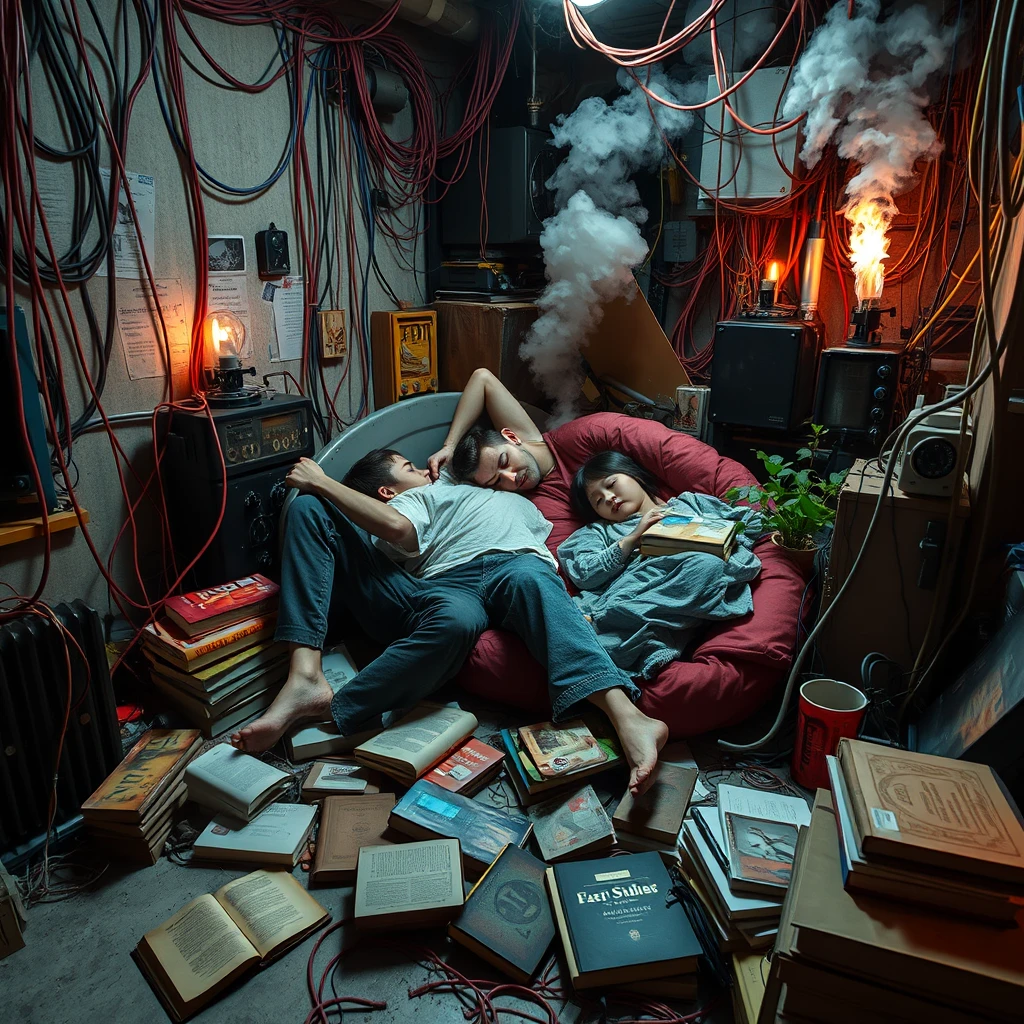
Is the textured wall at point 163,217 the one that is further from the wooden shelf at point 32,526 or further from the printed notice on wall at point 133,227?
the wooden shelf at point 32,526

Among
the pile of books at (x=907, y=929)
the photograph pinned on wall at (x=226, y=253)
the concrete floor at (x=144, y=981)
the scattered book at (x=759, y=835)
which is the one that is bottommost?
the concrete floor at (x=144, y=981)

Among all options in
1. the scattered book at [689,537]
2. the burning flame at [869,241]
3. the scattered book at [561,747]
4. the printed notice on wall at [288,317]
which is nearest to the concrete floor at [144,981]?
the scattered book at [561,747]

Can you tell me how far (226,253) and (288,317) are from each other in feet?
1.07

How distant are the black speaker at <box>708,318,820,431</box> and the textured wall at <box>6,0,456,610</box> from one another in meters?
1.72

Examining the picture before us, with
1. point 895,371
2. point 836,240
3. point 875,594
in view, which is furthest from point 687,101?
point 875,594

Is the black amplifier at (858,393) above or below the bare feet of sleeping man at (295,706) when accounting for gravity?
above

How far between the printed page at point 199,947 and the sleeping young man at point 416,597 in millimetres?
441

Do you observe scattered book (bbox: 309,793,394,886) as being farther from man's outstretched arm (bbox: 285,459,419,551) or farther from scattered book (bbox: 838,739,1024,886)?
scattered book (bbox: 838,739,1024,886)

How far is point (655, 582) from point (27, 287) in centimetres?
195

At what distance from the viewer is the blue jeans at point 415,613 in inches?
75.9

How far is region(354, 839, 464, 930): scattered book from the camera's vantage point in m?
1.41

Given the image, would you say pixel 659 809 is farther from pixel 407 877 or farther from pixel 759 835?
pixel 407 877

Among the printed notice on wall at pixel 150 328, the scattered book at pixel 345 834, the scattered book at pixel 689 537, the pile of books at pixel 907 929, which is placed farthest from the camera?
the printed notice on wall at pixel 150 328

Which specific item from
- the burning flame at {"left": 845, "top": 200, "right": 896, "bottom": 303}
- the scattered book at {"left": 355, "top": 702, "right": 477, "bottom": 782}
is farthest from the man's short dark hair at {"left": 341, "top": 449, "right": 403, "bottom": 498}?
the burning flame at {"left": 845, "top": 200, "right": 896, "bottom": 303}
